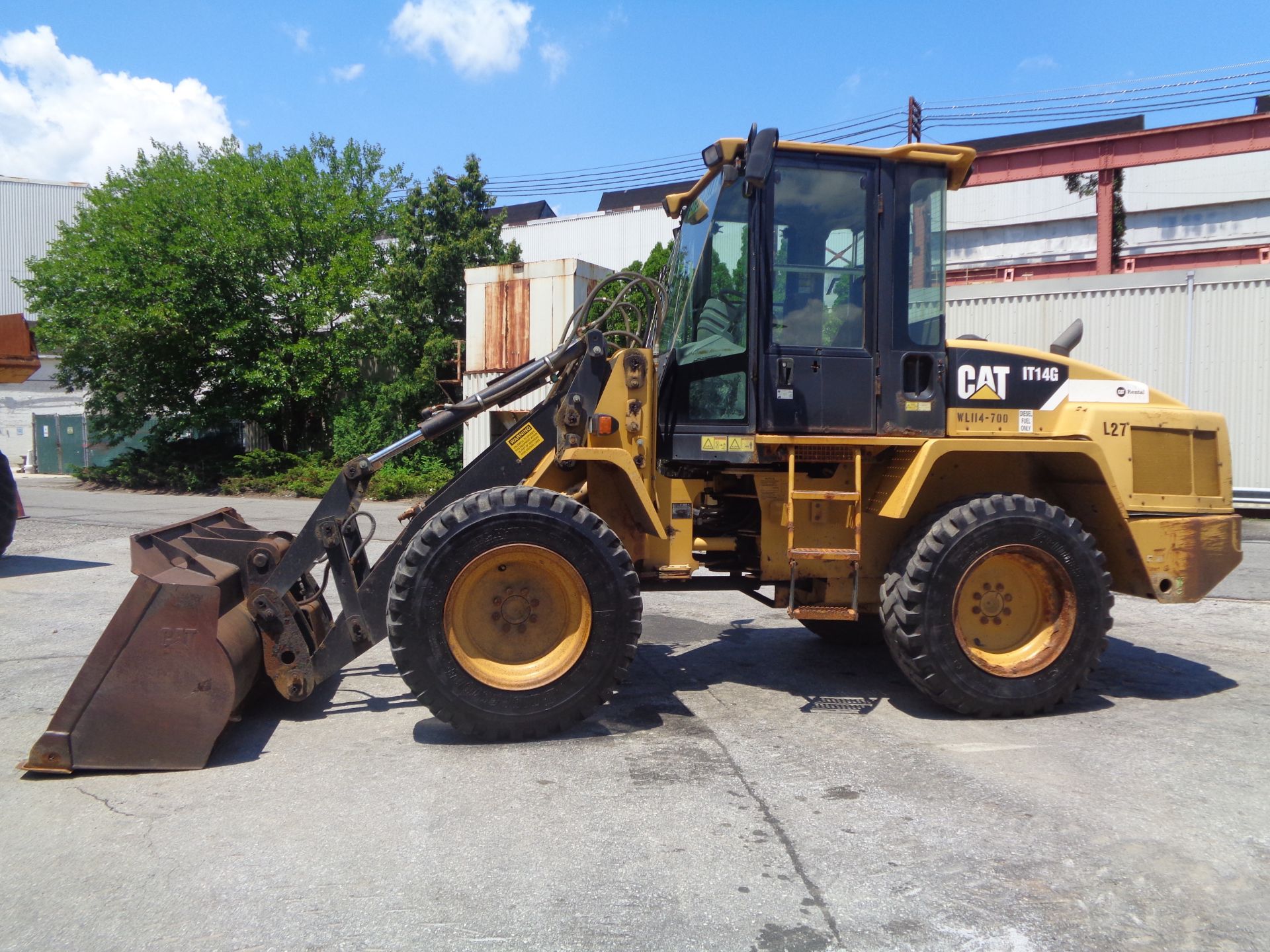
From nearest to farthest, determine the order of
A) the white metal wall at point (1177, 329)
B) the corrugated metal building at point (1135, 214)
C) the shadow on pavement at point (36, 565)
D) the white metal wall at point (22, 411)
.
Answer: the shadow on pavement at point (36, 565) → the white metal wall at point (1177, 329) → the corrugated metal building at point (1135, 214) → the white metal wall at point (22, 411)

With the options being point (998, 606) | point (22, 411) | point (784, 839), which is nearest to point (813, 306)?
point (998, 606)

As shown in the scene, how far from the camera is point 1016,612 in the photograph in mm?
5242

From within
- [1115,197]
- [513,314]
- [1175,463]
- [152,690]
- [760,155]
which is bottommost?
[152,690]

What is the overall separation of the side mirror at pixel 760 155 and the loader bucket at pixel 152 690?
3.36m

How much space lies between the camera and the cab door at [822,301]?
5.14 metres

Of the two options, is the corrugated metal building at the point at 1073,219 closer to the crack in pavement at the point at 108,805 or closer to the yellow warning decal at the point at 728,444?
the yellow warning decal at the point at 728,444

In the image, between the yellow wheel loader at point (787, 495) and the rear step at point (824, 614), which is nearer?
the yellow wheel loader at point (787, 495)

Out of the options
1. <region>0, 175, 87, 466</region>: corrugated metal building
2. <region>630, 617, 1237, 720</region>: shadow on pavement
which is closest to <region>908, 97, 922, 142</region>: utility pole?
<region>630, 617, 1237, 720</region>: shadow on pavement

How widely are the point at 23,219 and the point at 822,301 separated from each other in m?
49.0

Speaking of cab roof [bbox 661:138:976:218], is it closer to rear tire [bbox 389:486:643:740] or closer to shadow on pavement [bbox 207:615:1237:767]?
rear tire [bbox 389:486:643:740]

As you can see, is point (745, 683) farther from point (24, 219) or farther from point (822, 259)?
point (24, 219)

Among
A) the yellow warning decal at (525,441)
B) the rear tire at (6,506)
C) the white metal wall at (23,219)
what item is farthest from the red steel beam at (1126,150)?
the white metal wall at (23,219)

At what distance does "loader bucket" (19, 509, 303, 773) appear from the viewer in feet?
13.4

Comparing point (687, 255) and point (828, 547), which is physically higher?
point (687, 255)
